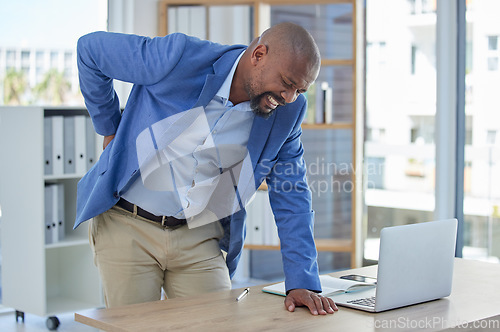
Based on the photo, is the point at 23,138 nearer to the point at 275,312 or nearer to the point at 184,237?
the point at 184,237

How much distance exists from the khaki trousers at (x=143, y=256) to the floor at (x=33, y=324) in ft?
5.62

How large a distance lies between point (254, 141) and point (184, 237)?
0.38 m

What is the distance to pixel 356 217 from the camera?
425 cm

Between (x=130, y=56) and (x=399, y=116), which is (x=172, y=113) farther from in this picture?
(x=399, y=116)

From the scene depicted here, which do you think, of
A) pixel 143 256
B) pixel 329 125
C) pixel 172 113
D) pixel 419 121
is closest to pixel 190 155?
pixel 172 113

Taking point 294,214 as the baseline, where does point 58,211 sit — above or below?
below

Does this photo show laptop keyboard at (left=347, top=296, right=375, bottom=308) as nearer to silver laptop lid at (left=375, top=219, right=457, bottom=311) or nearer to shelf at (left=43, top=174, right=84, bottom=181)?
silver laptop lid at (left=375, top=219, right=457, bottom=311)

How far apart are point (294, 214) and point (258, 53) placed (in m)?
0.51

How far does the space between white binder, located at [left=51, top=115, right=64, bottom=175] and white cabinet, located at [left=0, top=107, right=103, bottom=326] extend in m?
0.05

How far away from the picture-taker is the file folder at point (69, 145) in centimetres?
365

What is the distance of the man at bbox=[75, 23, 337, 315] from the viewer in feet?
5.89

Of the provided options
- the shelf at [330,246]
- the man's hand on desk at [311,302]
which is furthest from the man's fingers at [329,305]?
the shelf at [330,246]

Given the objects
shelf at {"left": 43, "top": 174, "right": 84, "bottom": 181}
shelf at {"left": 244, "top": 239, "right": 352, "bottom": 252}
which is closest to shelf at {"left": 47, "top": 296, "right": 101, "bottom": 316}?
shelf at {"left": 43, "top": 174, "right": 84, "bottom": 181}

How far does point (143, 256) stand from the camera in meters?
1.99
